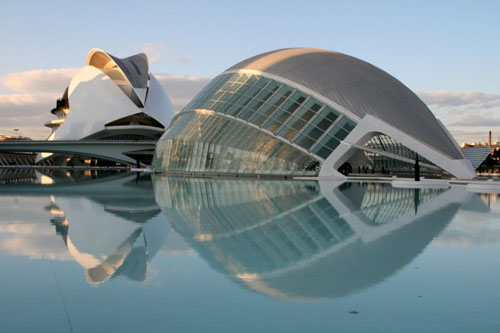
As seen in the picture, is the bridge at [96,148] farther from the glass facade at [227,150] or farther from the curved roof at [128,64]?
the glass facade at [227,150]

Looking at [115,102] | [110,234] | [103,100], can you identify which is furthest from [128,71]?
[110,234]

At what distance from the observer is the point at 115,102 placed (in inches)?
2990

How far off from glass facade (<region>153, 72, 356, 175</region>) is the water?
18.1 meters

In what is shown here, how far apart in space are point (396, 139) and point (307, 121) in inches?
213

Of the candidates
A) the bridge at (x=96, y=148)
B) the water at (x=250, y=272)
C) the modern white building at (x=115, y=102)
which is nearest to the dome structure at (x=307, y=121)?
the water at (x=250, y=272)

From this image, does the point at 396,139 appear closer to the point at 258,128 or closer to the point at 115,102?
the point at 258,128

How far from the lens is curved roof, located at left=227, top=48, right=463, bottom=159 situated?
1235 inches

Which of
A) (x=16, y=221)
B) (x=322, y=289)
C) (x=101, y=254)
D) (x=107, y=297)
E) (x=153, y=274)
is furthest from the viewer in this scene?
(x=16, y=221)

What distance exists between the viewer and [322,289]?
6125mm

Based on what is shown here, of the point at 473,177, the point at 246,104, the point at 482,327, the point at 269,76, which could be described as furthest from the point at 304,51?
the point at 482,327

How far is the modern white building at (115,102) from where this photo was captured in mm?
75312

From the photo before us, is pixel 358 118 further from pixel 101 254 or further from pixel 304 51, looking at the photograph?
pixel 101 254

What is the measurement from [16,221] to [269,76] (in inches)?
970

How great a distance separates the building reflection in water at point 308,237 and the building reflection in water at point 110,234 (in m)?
0.70
